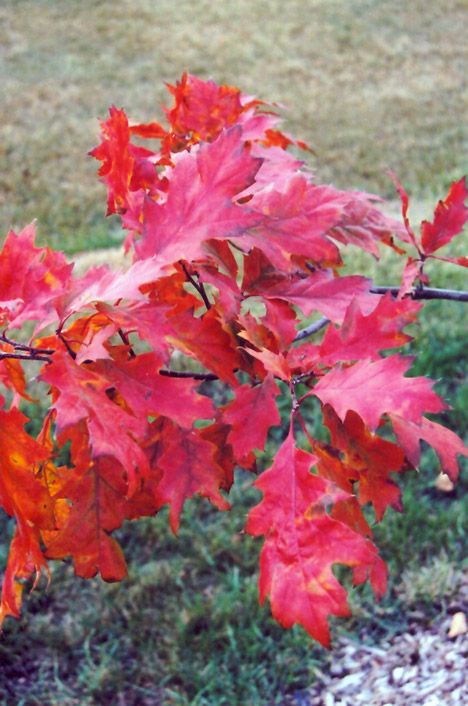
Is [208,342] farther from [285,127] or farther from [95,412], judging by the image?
[285,127]

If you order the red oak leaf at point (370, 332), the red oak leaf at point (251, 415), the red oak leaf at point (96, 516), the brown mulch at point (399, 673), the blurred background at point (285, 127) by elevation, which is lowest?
the brown mulch at point (399, 673)

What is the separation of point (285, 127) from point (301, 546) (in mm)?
5671

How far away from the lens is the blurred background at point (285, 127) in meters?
2.31

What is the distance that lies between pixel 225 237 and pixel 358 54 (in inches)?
277

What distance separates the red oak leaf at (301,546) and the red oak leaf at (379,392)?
0.08 m

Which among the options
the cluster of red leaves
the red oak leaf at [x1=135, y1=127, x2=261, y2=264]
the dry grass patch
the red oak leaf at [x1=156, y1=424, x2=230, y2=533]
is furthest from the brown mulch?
the dry grass patch

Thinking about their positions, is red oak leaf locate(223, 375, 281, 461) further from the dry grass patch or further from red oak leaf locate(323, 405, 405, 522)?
the dry grass patch

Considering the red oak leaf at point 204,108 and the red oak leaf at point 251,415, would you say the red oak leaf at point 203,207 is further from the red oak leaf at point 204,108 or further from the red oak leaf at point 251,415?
the red oak leaf at point 204,108

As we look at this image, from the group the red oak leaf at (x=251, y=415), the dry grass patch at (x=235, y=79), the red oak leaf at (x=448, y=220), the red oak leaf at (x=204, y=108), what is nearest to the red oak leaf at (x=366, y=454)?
the red oak leaf at (x=251, y=415)

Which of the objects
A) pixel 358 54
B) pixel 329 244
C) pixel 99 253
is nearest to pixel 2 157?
pixel 99 253

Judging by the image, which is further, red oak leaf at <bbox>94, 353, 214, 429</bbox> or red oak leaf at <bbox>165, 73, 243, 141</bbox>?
red oak leaf at <bbox>165, 73, 243, 141</bbox>

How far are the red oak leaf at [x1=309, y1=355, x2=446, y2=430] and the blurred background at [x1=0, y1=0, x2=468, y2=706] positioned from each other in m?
0.46

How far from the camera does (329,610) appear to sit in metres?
0.89

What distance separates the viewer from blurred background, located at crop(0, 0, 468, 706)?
231 centimetres
